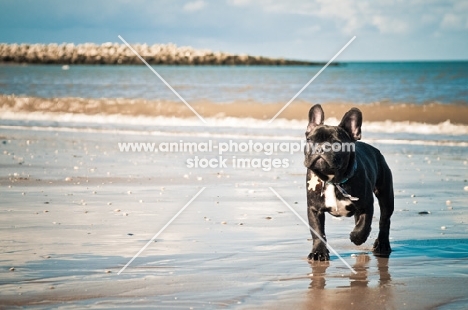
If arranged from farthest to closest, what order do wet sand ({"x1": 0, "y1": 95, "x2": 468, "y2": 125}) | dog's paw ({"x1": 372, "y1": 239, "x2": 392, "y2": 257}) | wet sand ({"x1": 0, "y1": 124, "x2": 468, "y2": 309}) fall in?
wet sand ({"x1": 0, "y1": 95, "x2": 468, "y2": 125}) → dog's paw ({"x1": 372, "y1": 239, "x2": 392, "y2": 257}) → wet sand ({"x1": 0, "y1": 124, "x2": 468, "y2": 309})

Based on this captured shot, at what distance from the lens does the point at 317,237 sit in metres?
6.92

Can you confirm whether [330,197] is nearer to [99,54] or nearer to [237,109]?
[237,109]

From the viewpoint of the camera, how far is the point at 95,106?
99.9 ft

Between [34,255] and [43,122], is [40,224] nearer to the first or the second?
[34,255]

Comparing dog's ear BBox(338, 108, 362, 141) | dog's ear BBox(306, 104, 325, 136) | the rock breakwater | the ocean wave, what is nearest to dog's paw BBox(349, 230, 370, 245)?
dog's ear BBox(338, 108, 362, 141)

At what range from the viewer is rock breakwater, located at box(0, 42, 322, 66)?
98.2 metres

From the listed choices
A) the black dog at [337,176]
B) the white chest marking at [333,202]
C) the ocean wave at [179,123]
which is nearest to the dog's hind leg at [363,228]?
the black dog at [337,176]

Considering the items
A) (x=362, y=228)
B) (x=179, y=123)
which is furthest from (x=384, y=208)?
(x=179, y=123)

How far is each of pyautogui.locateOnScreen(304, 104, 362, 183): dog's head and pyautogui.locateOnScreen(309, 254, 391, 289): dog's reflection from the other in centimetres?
67

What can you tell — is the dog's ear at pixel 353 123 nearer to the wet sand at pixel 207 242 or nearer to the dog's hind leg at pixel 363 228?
the dog's hind leg at pixel 363 228

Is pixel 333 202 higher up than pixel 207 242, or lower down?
higher up

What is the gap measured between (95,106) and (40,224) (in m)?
22.4

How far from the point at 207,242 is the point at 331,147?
67.7 inches

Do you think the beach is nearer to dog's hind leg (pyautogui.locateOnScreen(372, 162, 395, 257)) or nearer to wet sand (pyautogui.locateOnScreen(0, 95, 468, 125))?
dog's hind leg (pyautogui.locateOnScreen(372, 162, 395, 257))
